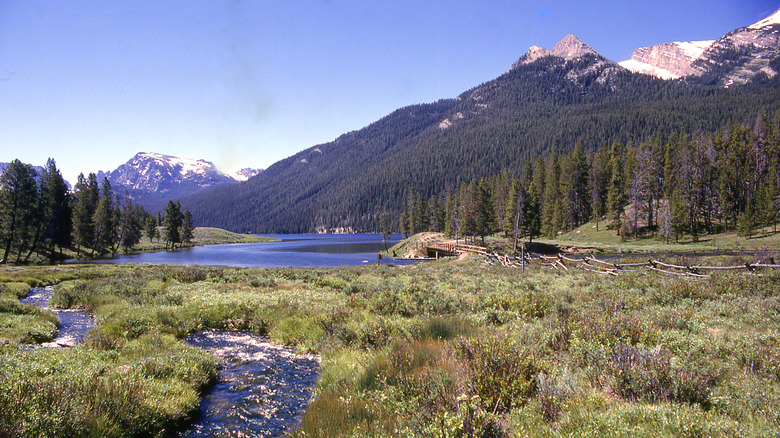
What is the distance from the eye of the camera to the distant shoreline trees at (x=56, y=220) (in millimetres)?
48531

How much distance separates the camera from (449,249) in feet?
210

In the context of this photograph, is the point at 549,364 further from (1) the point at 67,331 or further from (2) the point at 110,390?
(1) the point at 67,331

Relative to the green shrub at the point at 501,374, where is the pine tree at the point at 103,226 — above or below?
above

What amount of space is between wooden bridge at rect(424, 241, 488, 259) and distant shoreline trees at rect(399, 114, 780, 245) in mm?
7039

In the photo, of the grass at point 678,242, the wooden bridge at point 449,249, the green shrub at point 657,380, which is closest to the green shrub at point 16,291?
the green shrub at point 657,380

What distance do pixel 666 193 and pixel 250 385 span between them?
8492cm

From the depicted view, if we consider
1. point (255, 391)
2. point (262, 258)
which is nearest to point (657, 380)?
point (255, 391)

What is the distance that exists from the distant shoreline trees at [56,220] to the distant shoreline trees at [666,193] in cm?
7201

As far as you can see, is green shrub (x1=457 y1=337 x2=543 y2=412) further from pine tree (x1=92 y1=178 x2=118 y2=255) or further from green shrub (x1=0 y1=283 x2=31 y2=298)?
pine tree (x1=92 y1=178 x2=118 y2=255)

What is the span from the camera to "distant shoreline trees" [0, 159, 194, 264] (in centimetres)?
4853

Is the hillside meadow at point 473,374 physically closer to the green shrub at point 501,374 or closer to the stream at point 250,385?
the green shrub at point 501,374

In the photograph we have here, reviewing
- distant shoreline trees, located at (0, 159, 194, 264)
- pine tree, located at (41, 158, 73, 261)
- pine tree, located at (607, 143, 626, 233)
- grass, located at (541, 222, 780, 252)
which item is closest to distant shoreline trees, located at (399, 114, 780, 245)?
pine tree, located at (607, 143, 626, 233)

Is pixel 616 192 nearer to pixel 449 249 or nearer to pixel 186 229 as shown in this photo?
pixel 449 249

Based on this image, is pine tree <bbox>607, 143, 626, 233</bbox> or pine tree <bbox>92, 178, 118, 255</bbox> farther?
pine tree <bbox>607, 143, 626, 233</bbox>
